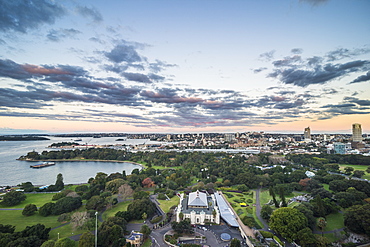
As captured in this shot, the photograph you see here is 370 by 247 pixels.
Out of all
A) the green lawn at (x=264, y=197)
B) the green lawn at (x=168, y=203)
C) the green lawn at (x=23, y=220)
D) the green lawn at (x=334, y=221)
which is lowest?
the green lawn at (x=23, y=220)

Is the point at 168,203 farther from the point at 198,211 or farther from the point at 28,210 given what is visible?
the point at 28,210

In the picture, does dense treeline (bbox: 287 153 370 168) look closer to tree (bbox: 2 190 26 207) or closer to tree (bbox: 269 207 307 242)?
tree (bbox: 269 207 307 242)

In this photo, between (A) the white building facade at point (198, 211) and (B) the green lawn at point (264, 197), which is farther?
(B) the green lawn at point (264, 197)

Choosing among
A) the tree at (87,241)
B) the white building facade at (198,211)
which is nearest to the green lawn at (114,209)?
the tree at (87,241)

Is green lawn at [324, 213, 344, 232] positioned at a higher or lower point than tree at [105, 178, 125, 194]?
lower

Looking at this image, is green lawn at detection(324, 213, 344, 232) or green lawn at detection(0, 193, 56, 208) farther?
green lawn at detection(0, 193, 56, 208)

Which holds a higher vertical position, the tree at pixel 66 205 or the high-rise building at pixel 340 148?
the high-rise building at pixel 340 148

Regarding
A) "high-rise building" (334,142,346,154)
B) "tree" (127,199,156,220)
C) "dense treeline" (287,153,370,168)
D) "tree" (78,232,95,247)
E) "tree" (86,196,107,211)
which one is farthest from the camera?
"high-rise building" (334,142,346,154)

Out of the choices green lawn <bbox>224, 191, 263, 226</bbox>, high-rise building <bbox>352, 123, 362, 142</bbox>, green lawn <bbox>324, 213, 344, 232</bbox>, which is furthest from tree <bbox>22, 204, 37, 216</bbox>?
high-rise building <bbox>352, 123, 362, 142</bbox>

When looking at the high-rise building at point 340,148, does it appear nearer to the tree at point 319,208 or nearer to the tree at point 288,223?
the tree at point 319,208

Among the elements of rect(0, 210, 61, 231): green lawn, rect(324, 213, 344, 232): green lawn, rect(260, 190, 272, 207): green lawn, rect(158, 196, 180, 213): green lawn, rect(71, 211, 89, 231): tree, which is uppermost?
rect(71, 211, 89, 231): tree
